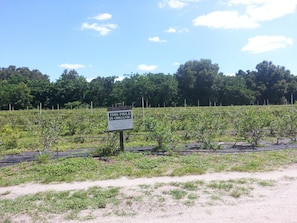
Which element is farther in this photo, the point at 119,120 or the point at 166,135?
the point at 166,135

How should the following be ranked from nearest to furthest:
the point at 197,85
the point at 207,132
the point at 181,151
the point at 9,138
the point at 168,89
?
1. the point at 181,151
2. the point at 207,132
3. the point at 9,138
4. the point at 168,89
5. the point at 197,85

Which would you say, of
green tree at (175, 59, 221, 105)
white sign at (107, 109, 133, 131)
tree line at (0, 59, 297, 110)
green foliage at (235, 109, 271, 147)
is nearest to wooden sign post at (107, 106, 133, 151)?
white sign at (107, 109, 133, 131)

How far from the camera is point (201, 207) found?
540cm

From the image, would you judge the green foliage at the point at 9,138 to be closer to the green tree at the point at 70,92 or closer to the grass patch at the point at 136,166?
the grass patch at the point at 136,166

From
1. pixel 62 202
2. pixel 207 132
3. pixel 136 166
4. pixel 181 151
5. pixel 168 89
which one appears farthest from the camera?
pixel 168 89

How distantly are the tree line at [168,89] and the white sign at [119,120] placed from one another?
39.8m

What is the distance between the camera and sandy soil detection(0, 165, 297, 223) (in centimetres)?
491

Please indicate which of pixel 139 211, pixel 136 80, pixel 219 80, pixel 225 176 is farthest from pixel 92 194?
pixel 219 80

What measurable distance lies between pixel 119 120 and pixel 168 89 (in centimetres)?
4670

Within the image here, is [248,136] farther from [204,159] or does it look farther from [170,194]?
[170,194]

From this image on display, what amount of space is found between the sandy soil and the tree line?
141 ft

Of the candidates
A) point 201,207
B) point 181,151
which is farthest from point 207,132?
point 201,207

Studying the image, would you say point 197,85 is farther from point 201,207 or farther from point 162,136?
point 201,207

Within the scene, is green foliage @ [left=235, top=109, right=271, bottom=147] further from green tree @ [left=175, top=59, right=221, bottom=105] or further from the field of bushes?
green tree @ [left=175, top=59, right=221, bottom=105]
